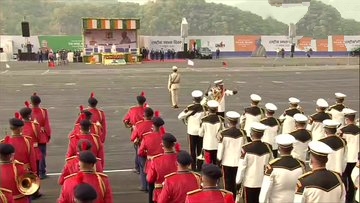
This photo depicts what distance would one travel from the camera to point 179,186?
217 inches

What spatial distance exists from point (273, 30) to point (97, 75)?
7111 cm

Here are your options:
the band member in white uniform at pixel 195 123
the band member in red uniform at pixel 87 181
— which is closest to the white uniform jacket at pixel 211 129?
the band member in white uniform at pixel 195 123

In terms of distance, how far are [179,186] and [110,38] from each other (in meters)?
48.9

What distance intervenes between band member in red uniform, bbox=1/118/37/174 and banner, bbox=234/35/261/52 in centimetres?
5651

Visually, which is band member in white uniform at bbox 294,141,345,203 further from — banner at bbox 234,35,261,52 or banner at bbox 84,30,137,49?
banner at bbox 234,35,261,52

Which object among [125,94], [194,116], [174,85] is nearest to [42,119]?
[194,116]

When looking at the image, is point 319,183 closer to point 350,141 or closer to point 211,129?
point 350,141

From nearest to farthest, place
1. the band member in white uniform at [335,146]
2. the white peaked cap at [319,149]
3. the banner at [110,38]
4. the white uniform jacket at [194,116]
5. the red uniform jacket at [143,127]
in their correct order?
the white peaked cap at [319,149], the band member in white uniform at [335,146], the red uniform jacket at [143,127], the white uniform jacket at [194,116], the banner at [110,38]

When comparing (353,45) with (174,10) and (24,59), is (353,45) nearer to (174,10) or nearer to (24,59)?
(24,59)

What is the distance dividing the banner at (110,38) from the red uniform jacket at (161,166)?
47.3 m

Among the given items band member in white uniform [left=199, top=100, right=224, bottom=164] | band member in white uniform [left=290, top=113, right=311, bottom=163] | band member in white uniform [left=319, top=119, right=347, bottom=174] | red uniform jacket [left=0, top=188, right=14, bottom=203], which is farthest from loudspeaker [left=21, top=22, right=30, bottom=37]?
red uniform jacket [left=0, top=188, right=14, bottom=203]

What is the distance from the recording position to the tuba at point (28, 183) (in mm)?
5852

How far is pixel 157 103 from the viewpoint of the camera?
22.2 m

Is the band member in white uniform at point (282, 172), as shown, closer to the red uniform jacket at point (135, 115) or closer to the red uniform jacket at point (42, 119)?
the red uniform jacket at point (135, 115)
